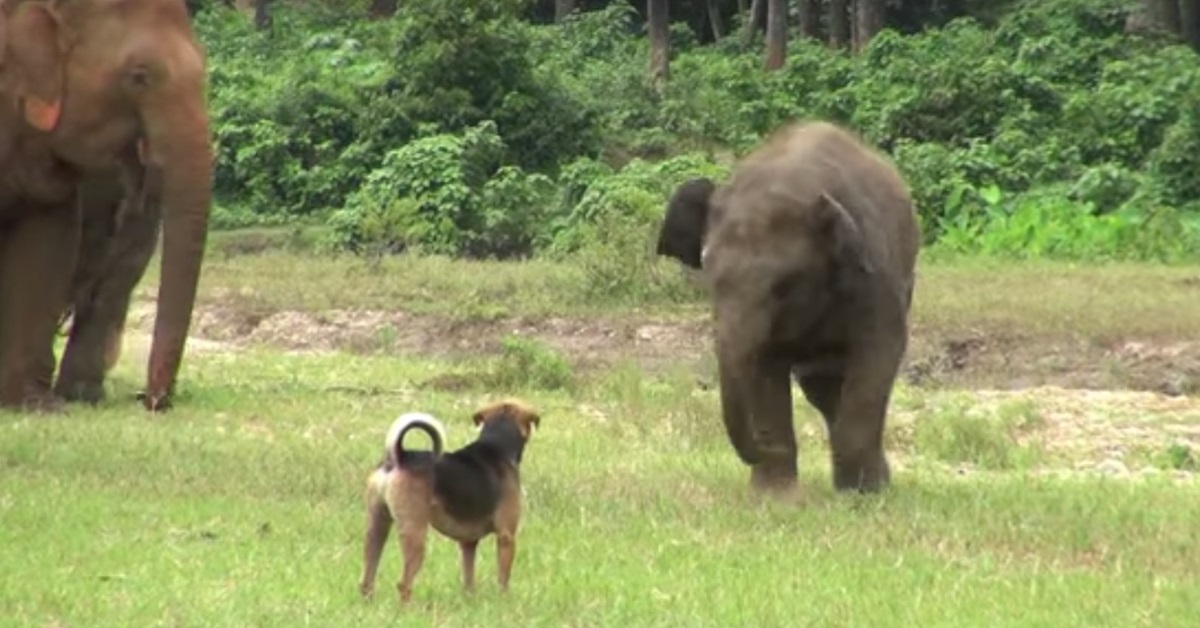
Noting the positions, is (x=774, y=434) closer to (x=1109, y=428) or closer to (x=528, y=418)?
(x=528, y=418)

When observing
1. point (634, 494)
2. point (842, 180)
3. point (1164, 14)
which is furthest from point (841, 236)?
point (1164, 14)

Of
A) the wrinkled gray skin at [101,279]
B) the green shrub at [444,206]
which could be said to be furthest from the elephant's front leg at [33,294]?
the green shrub at [444,206]

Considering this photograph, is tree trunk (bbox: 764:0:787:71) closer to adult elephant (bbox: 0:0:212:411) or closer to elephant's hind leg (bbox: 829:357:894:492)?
adult elephant (bbox: 0:0:212:411)

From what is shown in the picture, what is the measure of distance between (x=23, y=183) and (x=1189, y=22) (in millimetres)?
26816

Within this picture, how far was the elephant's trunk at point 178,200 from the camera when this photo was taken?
13.3m

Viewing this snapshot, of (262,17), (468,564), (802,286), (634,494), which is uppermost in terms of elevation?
(802,286)

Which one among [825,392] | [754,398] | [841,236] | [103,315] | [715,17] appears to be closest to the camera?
[841,236]

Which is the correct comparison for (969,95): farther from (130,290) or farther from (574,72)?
(130,290)

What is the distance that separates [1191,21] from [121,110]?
87.9 feet

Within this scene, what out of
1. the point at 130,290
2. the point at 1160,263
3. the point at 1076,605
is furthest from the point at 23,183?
the point at 1160,263

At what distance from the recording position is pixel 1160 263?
81.2ft

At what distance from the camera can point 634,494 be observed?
11.3 meters

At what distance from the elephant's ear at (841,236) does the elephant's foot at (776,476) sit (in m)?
0.95

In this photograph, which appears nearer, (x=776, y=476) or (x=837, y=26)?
(x=776, y=476)
